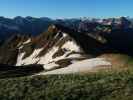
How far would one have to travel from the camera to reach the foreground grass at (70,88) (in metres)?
27.7

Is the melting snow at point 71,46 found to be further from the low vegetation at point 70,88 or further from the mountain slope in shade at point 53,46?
the low vegetation at point 70,88

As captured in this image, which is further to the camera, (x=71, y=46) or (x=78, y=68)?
(x=71, y=46)

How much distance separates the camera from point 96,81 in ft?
108

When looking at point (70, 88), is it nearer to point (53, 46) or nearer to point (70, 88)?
point (70, 88)

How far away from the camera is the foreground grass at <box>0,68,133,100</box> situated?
2772cm

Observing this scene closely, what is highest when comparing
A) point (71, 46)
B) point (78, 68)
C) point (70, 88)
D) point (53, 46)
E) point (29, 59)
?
point (53, 46)

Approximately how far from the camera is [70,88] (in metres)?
30.4

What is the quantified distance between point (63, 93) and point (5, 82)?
30.4ft

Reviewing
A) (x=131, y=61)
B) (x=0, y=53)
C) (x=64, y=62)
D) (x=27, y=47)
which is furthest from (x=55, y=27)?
(x=131, y=61)

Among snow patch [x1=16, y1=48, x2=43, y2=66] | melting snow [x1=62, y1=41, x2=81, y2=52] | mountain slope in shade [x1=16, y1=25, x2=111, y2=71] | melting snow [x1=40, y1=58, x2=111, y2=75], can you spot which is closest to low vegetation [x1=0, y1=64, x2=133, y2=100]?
melting snow [x1=40, y1=58, x2=111, y2=75]

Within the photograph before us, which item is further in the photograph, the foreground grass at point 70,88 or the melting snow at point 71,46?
the melting snow at point 71,46

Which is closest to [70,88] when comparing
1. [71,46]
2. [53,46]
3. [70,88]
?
[70,88]

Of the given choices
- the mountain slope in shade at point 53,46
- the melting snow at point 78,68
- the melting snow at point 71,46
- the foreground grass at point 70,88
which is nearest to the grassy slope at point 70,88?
the foreground grass at point 70,88

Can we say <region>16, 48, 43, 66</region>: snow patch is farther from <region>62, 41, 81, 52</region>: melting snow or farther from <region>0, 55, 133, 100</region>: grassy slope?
<region>0, 55, 133, 100</region>: grassy slope
